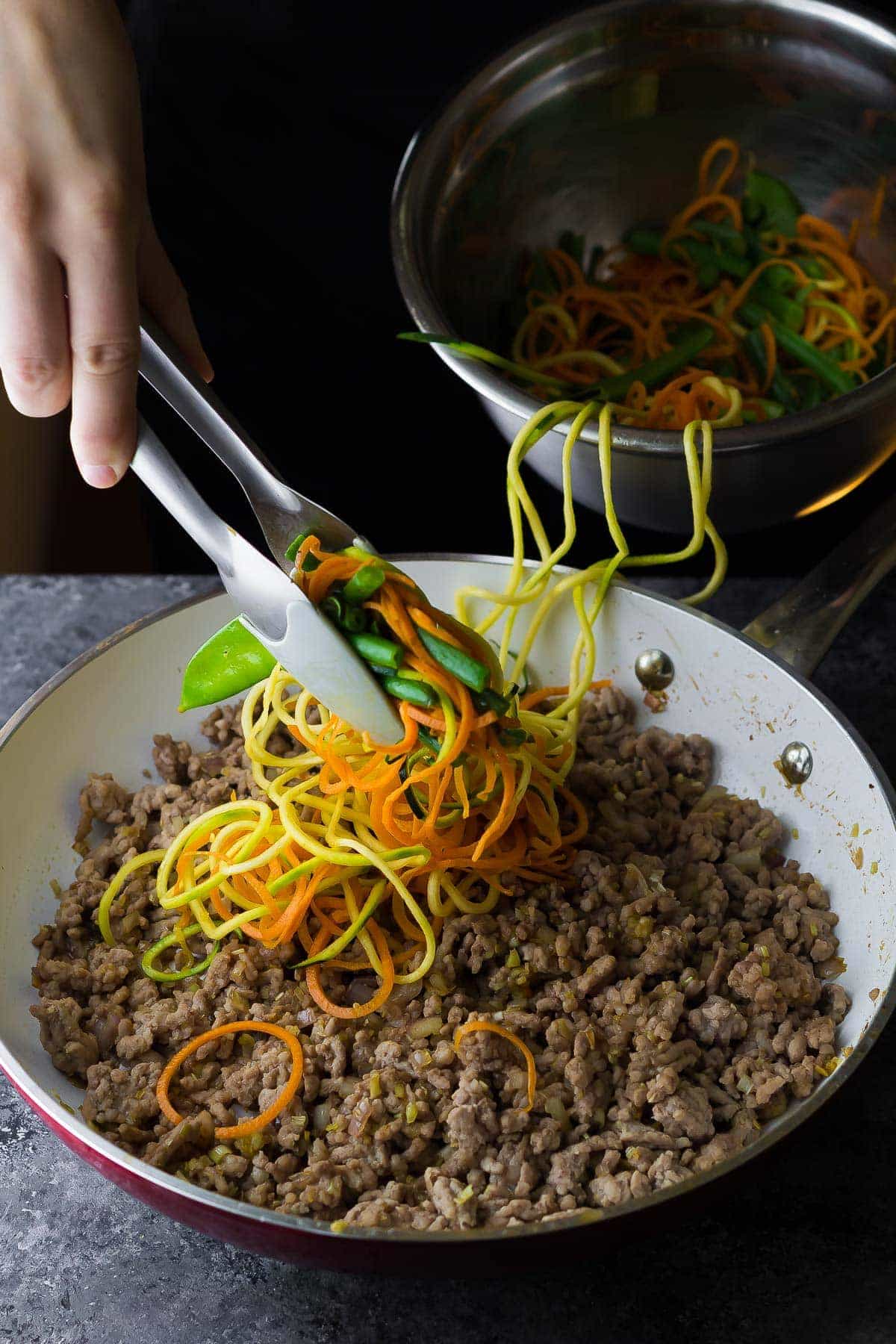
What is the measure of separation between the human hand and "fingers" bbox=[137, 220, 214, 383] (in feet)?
0.50

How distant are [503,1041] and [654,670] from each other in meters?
0.58

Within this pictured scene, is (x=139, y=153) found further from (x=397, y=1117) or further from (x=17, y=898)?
(x=397, y=1117)

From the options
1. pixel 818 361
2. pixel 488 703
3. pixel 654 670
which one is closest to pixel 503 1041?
pixel 488 703

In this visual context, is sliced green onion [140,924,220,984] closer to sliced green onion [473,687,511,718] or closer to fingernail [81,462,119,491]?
sliced green onion [473,687,511,718]

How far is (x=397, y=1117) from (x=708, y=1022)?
35 cm

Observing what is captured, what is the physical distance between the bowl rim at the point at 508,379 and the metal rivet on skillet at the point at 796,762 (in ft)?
1.25

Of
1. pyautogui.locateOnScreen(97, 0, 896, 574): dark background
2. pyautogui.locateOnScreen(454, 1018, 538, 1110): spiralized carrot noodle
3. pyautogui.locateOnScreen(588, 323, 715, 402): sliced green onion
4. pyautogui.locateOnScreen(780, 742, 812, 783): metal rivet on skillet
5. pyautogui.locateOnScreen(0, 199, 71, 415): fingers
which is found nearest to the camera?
pyautogui.locateOnScreen(0, 199, 71, 415): fingers

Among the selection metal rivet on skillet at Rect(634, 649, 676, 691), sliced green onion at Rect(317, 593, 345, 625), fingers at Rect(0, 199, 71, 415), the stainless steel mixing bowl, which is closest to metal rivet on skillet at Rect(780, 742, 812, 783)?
metal rivet on skillet at Rect(634, 649, 676, 691)

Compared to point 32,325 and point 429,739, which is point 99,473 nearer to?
point 32,325

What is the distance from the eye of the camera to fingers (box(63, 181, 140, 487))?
123 cm

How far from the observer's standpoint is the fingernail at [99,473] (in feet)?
4.26

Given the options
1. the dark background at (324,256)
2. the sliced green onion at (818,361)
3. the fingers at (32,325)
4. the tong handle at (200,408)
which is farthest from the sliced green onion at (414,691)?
the dark background at (324,256)

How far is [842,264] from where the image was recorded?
204 centimetres

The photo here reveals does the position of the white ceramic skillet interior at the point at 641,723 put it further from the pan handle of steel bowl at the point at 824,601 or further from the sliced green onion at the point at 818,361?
the sliced green onion at the point at 818,361
